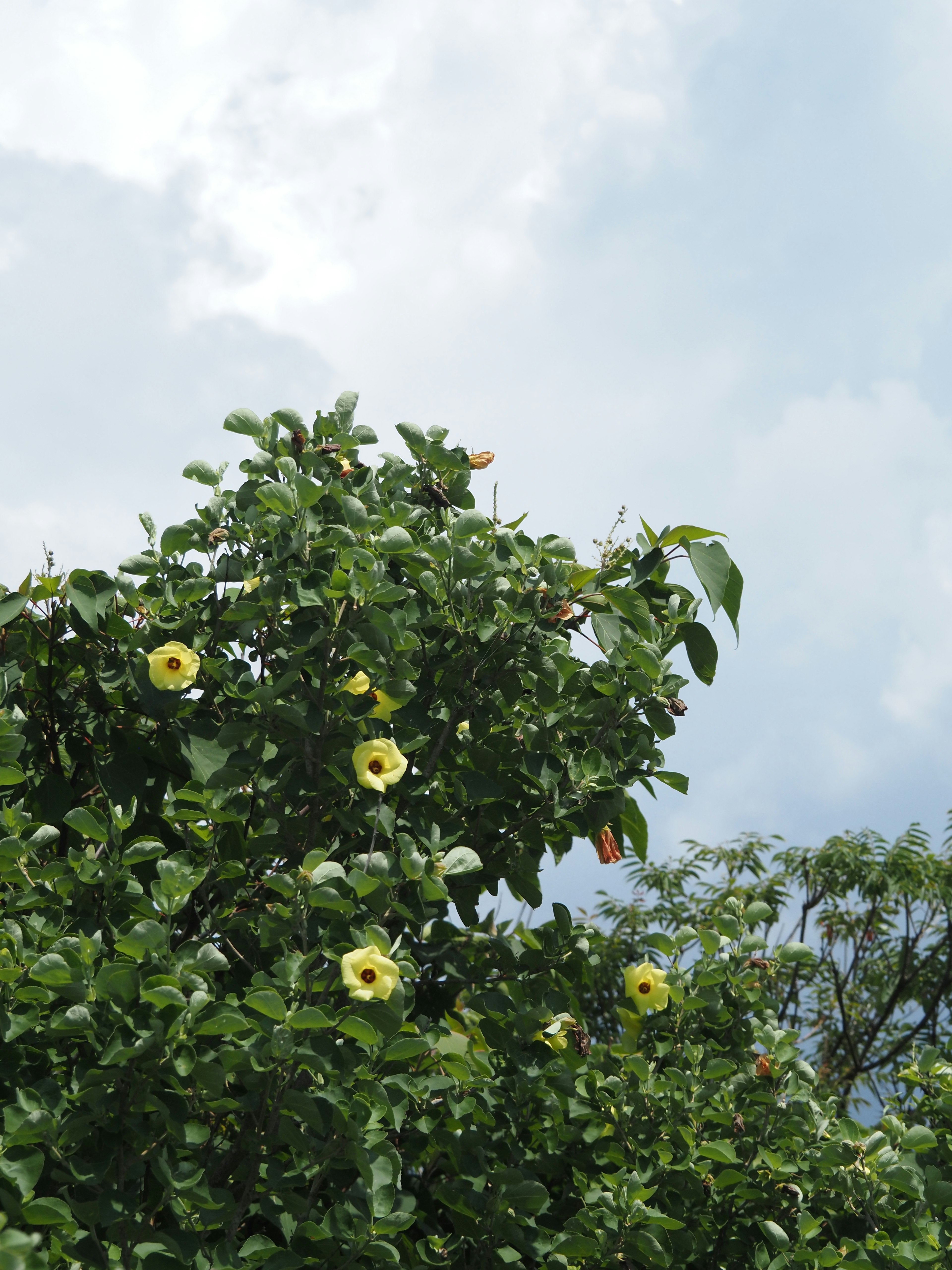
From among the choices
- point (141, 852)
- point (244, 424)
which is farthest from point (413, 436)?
point (141, 852)

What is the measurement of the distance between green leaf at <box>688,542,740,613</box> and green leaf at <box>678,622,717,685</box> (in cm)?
10

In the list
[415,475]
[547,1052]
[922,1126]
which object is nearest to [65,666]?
[415,475]

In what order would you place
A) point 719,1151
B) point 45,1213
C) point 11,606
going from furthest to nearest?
point 719,1151 → point 11,606 → point 45,1213

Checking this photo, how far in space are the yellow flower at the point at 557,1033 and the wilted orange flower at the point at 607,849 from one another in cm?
36

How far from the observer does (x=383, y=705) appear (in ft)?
6.68

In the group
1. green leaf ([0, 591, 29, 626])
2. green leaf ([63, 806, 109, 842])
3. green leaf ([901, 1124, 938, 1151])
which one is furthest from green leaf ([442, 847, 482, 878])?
green leaf ([901, 1124, 938, 1151])

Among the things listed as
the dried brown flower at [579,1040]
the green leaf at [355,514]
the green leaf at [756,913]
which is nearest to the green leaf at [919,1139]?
the green leaf at [756,913]

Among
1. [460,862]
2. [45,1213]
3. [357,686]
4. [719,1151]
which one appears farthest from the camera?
[719,1151]

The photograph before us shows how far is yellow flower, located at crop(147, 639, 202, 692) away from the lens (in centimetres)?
210

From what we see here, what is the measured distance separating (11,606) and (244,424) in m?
0.64

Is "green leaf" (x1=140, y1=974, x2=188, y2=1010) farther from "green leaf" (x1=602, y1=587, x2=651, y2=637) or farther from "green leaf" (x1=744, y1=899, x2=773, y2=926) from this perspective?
"green leaf" (x1=744, y1=899, x2=773, y2=926)

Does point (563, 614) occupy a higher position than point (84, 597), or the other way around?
point (563, 614)

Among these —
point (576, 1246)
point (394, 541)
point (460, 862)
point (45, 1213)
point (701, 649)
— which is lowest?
point (45, 1213)

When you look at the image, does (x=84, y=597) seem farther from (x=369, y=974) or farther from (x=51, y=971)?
(x=369, y=974)
